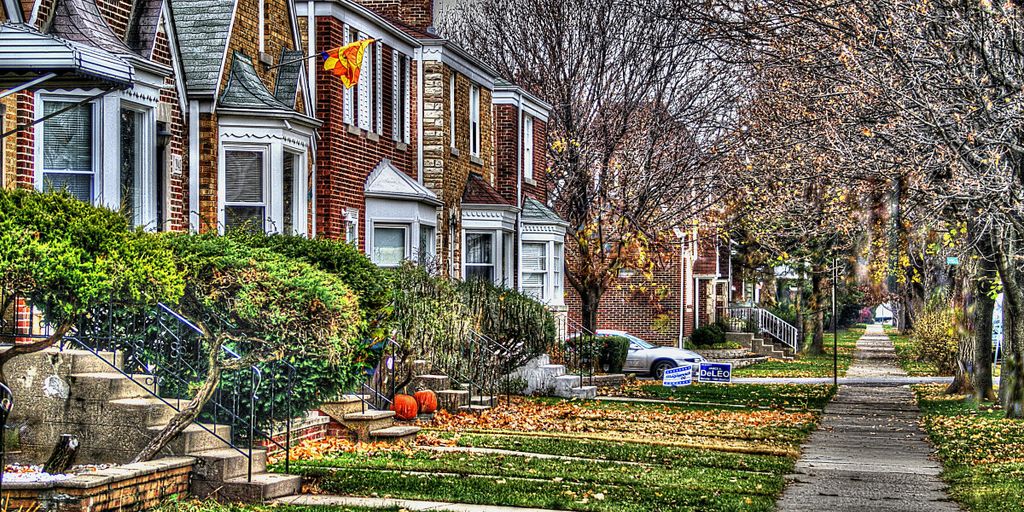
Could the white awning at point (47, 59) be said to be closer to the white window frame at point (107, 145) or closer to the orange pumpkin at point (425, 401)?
the white window frame at point (107, 145)

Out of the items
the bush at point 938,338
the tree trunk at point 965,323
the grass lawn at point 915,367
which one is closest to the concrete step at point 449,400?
the tree trunk at point 965,323

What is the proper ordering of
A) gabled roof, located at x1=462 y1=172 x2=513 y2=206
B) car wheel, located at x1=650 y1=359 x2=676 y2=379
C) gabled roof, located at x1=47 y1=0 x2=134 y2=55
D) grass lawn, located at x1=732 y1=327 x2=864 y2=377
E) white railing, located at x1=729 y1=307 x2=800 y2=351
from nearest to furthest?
→ 1. gabled roof, located at x1=47 y1=0 x2=134 y2=55
2. gabled roof, located at x1=462 y1=172 x2=513 y2=206
3. car wheel, located at x1=650 y1=359 x2=676 y2=379
4. grass lawn, located at x1=732 y1=327 x2=864 y2=377
5. white railing, located at x1=729 y1=307 x2=800 y2=351

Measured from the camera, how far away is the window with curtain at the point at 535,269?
31609mm

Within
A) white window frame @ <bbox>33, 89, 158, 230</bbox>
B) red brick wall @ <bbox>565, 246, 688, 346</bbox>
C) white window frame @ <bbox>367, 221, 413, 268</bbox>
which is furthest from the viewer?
red brick wall @ <bbox>565, 246, 688, 346</bbox>

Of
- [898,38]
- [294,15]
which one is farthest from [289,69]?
[898,38]

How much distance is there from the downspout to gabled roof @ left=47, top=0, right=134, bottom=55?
363cm

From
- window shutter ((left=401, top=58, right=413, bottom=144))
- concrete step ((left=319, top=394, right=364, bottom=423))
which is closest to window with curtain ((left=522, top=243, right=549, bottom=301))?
window shutter ((left=401, top=58, right=413, bottom=144))

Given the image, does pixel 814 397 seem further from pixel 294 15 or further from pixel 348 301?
pixel 348 301

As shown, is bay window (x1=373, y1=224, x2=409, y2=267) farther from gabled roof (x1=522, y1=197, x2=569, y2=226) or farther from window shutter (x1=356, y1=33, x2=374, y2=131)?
gabled roof (x1=522, y1=197, x2=569, y2=226)

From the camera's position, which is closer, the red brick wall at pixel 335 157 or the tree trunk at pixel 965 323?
the red brick wall at pixel 335 157

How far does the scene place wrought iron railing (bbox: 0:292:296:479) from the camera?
11.3 m

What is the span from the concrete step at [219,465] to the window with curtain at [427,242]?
11.6 m

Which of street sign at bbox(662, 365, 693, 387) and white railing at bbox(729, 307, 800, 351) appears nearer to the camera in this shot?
street sign at bbox(662, 365, 693, 387)

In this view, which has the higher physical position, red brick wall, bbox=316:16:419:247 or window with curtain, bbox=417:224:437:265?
red brick wall, bbox=316:16:419:247
